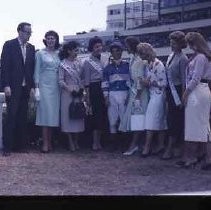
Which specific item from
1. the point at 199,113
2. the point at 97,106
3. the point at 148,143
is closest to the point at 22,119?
the point at 97,106

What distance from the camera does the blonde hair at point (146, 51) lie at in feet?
20.4

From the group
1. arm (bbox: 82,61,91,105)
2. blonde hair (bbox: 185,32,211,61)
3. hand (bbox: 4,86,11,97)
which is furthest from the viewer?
arm (bbox: 82,61,91,105)

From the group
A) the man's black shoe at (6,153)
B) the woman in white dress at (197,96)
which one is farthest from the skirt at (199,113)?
the man's black shoe at (6,153)

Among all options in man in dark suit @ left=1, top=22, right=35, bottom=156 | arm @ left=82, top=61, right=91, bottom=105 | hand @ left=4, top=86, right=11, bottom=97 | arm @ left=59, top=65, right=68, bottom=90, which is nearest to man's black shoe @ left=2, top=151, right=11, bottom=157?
man in dark suit @ left=1, top=22, right=35, bottom=156

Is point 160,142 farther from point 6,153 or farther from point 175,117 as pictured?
point 6,153

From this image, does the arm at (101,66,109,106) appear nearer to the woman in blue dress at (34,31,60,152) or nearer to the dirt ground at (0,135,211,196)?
the woman in blue dress at (34,31,60,152)

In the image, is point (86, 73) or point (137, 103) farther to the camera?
point (86, 73)

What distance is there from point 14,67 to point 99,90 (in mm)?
992

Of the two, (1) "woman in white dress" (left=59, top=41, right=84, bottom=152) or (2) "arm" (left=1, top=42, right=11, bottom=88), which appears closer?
(2) "arm" (left=1, top=42, right=11, bottom=88)

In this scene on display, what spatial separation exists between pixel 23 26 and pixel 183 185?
2554 millimetres

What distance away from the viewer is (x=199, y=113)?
5.52 m

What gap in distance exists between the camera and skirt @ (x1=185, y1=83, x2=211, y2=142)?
18.0ft
